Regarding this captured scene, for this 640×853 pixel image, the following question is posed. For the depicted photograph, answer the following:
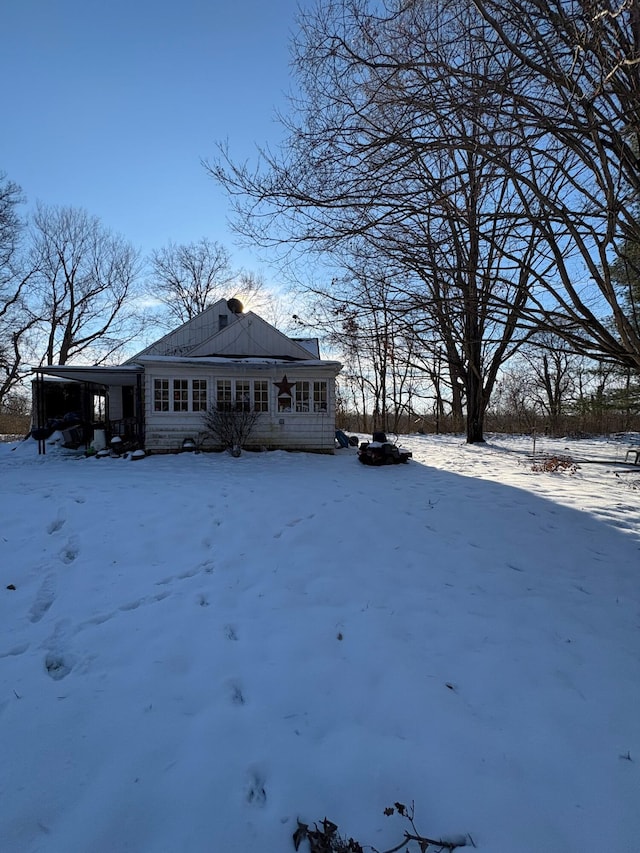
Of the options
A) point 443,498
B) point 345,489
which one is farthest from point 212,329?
point 443,498

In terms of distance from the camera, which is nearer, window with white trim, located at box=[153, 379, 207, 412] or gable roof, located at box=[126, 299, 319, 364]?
window with white trim, located at box=[153, 379, 207, 412]

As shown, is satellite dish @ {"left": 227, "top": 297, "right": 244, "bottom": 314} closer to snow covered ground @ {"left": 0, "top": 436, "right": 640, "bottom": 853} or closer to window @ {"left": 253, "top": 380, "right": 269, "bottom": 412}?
window @ {"left": 253, "top": 380, "right": 269, "bottom": 412}

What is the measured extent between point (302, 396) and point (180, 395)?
3.51m

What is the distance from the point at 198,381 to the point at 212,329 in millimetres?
4771

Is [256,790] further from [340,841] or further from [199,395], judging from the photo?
[199,395]

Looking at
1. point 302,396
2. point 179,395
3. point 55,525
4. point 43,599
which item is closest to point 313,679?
point 43,599

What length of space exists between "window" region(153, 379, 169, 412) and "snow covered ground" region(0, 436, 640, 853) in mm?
6699

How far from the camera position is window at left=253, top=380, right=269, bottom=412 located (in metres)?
12.5

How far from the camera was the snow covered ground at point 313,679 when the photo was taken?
69.1 inches

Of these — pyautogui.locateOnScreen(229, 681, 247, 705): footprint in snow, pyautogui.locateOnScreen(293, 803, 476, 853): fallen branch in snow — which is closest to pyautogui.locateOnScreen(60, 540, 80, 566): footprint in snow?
pyautogui.locateOnScreen(229, 681, 247, 705): footprint in snow

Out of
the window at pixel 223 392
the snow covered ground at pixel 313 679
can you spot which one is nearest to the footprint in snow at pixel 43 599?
the snow covered ground at pixel 313 679

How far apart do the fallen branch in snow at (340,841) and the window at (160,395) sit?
11.3 meters

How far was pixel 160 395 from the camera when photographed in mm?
11859

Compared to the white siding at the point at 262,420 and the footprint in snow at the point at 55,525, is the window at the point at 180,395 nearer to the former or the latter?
the white siding at the point at 262,420
